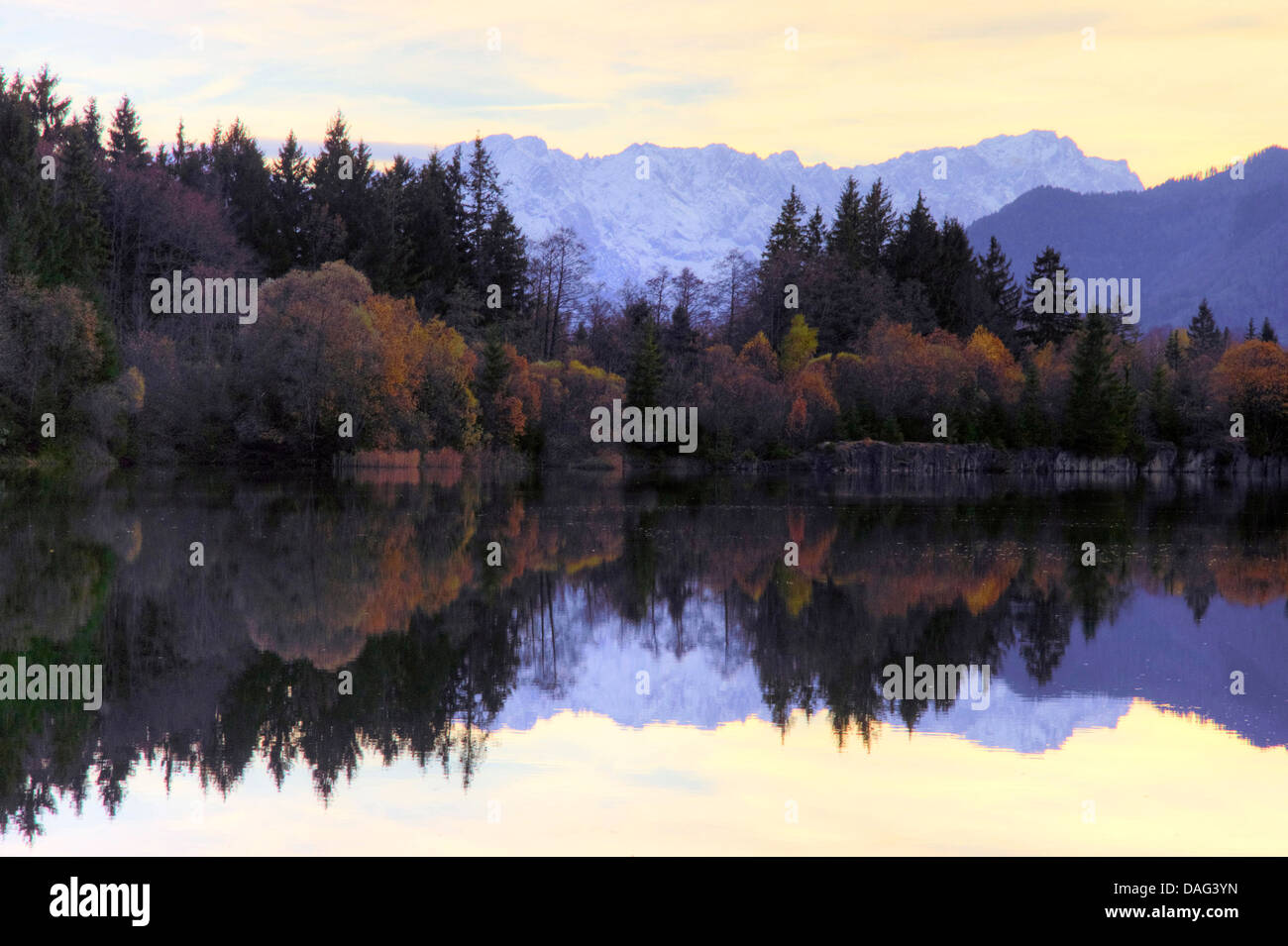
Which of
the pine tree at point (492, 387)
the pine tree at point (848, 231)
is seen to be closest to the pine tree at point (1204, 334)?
the pine tree at point (848, 231)

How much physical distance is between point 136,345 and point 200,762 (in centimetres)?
6062

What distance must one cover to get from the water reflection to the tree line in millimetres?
31753

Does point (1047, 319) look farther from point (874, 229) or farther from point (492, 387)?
point (492, 387)

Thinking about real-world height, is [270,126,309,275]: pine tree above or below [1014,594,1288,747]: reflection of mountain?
above

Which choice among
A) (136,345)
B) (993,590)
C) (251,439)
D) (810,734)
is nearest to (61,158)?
(136,345)

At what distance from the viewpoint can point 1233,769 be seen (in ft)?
33.3

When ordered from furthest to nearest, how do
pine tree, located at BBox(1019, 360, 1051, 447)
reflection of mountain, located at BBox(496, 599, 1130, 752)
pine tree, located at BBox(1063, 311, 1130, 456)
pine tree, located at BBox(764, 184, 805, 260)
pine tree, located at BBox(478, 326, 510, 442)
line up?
pine tree, located at BBox(764, 184, 805, 260) → pine tree, located at BBox(1019, 360, 1051, 447) → pine tree, located at BBox(1063, 311, 1130, 456) → pine tree, located at BBox(478, 326, 510, 442) → reflection of mountain, located at BBox(496, 599, 1130, 752)

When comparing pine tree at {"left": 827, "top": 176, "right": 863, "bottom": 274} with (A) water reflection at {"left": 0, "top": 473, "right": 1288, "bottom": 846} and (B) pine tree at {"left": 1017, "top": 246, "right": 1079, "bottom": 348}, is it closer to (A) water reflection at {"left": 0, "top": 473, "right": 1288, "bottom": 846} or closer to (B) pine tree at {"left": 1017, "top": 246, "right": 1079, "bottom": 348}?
(B) pine tree at {"left": 1017, "top": 246, "right": 1079, "bottom": 348}

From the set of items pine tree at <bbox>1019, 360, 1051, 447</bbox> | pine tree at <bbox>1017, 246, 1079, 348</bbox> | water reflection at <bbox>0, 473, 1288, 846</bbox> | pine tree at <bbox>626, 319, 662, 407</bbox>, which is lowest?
water reflection at <bbox>0, 473, 1288, 846</bbox>

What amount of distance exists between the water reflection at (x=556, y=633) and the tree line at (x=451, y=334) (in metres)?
31.8

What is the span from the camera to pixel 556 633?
620 inches

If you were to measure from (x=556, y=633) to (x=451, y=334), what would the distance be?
57.3 m

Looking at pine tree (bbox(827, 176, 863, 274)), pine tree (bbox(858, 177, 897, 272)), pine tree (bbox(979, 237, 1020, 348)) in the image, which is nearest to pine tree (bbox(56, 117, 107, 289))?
pine tree (bbox(827, 176, 863, 274))

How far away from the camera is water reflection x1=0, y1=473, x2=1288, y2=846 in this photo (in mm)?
10672
